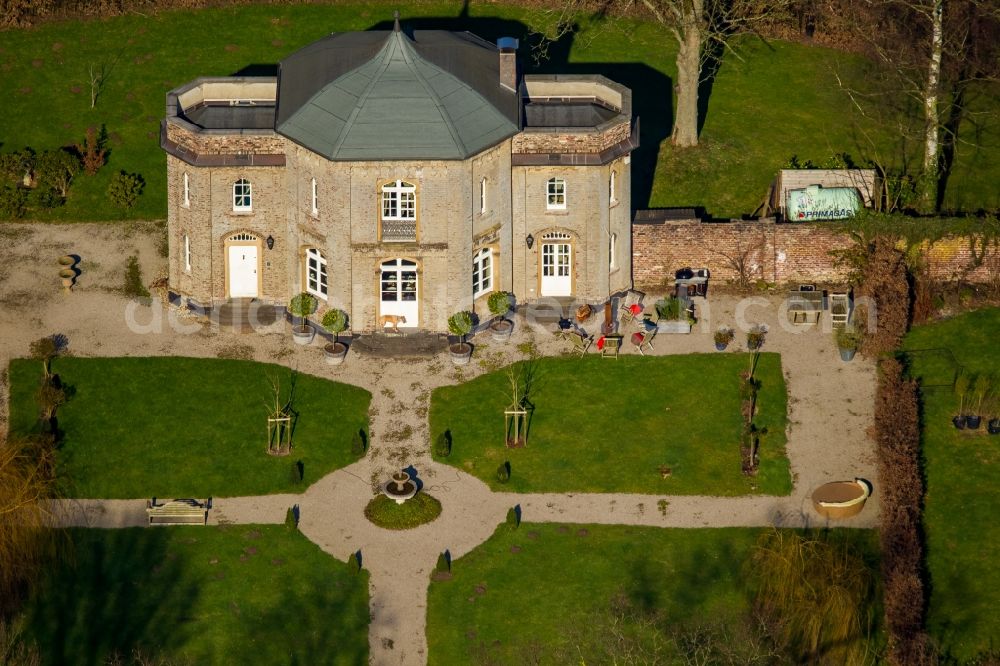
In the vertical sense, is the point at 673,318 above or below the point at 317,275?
below

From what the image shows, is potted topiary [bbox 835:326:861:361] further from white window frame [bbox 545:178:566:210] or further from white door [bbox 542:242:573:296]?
white window frame [bbox 545:178:566:210]

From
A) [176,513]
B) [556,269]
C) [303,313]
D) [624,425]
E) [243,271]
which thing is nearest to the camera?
[176,513]

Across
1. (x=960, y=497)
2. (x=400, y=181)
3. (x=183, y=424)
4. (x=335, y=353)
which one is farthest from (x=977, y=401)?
(x=183, y=424)

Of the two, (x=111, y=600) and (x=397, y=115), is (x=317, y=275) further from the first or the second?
(x=111, y=600)

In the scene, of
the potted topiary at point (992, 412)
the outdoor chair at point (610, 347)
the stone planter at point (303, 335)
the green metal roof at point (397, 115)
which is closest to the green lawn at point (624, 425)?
the outdoor chair at point (610, 347)

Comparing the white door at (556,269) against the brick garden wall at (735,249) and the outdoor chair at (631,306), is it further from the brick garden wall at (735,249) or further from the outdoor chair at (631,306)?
the brick garden wall at (735,249)
